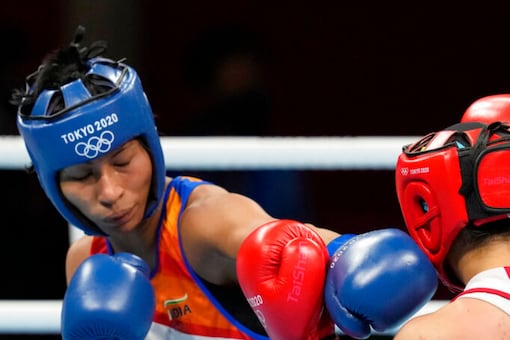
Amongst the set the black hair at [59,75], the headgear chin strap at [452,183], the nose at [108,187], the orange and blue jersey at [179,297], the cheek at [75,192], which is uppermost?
the headgear chin strap at [452,183]

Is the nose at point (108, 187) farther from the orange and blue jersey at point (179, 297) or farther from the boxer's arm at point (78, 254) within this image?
the boxer's arm at point (78, 254)

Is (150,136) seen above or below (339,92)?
above

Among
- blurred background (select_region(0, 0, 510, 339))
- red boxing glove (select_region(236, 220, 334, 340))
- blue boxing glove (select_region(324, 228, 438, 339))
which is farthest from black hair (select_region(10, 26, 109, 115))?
blurred background (select_region(0, 0, 510, 339))

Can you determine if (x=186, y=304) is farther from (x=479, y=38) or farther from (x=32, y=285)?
(x=479, y=38)

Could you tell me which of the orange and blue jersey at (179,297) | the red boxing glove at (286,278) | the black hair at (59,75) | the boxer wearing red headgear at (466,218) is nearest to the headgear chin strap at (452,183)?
the boxer wearing red headgear at (466,218)

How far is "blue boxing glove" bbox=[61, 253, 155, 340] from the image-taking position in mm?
2178

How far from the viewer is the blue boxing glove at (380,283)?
6.43 ft

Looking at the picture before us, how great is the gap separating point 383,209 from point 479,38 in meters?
0.92

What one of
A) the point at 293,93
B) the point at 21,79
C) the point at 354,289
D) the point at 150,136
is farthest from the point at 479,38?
the point at 354,289

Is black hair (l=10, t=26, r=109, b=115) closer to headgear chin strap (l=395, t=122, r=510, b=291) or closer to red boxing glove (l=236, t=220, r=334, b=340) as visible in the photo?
red boxing glove (l=236, t=220, r=334, b=340)

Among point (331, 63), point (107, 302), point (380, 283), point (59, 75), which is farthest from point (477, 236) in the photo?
point (331, 63)

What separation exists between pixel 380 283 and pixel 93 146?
68 cm

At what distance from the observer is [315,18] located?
5035mm

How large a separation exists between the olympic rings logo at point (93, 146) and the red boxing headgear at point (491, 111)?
2.30 feet
